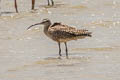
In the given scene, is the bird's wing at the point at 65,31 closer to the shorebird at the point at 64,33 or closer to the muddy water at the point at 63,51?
the shorebird at the point at 64,33

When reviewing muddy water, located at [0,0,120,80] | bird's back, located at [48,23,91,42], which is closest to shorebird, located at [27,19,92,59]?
bird's back, located at [48,23,91,42]

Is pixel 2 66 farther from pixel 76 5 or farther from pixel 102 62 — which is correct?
pixel 76 5

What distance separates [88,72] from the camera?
44.7 ft

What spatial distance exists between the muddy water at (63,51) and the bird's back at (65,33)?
17.7 inches

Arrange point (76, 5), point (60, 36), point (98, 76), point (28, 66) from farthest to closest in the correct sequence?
point (76, 5) → point (60, 36) → point (28, 66) → point (98, 76)

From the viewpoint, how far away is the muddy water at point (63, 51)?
13.7m

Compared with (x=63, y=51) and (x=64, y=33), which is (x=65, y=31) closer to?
(x=64, y=33)

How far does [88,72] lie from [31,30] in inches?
316

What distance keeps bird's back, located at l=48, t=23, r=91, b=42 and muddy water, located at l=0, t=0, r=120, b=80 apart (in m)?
0.45

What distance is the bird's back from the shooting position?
52.2ft

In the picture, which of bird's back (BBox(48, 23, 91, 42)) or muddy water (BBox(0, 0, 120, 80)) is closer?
muddy water (BBox(0, 0, 120, 80))

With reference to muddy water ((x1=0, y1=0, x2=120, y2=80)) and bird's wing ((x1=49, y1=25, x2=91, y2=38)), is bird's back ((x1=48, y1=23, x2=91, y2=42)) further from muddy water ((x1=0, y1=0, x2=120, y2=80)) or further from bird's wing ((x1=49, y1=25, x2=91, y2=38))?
muddy water ((x1=0, y1=0, x2=120, y2=80))

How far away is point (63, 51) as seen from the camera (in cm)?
1692

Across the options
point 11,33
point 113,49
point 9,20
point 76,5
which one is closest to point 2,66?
point 113,49
